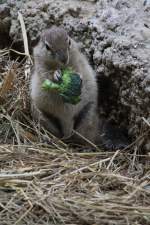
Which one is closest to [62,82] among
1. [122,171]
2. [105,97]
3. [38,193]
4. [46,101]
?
[46,101]

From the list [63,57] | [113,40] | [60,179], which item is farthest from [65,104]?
[60,179]

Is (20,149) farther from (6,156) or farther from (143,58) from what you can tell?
(143,58)

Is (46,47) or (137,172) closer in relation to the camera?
(137,172)

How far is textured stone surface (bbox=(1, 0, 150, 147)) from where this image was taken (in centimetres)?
536

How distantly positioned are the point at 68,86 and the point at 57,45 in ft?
1.48

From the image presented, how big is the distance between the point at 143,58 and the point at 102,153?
1.00 meters

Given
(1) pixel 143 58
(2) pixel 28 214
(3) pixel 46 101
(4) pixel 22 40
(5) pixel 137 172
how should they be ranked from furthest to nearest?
1. (4) pixel 22 40
2. (3) pixel 46 101
3. (1) pixel 143 58
4. (5) pixel 137 172
5. (2) pixel 28 214

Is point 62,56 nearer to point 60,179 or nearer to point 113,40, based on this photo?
point 113,40

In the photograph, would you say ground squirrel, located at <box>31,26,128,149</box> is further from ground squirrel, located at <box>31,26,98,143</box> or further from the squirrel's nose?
the squirrel's nose

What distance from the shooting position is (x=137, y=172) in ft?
16.2

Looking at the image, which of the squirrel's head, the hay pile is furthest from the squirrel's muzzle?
the hay pile

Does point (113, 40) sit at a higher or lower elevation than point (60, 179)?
higher

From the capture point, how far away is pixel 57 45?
5340 millimetres

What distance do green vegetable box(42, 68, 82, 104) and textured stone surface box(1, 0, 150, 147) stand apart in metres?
0.42
